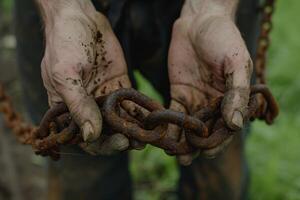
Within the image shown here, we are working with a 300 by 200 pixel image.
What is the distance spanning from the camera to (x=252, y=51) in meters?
2.07

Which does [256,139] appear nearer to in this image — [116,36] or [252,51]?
[252,51]

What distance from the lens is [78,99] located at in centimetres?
142

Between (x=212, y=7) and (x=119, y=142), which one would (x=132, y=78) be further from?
(x=119, y=142)

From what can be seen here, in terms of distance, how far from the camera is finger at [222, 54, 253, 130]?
1414 millimetres

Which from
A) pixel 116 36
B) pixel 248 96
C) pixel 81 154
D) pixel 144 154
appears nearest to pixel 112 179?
pixel 81 154

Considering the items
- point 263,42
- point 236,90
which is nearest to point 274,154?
point 263,42

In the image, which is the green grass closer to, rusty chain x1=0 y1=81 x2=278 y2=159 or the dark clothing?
the dark clothing

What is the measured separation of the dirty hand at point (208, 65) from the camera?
1454 mm

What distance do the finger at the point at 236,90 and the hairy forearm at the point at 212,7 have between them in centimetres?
20

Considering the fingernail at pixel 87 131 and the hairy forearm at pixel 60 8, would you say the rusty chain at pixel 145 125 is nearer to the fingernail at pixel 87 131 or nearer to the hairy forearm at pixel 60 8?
the fingernail at pixel 87 131

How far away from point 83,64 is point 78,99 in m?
0.13

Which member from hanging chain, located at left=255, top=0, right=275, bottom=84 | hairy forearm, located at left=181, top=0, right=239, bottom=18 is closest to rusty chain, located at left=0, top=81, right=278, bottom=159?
hairy forearm, located at left=181, top=0, right=239, bottom=18

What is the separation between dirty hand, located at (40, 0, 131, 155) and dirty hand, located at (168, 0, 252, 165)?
0.15 m

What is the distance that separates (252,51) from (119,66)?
0.55 metres
